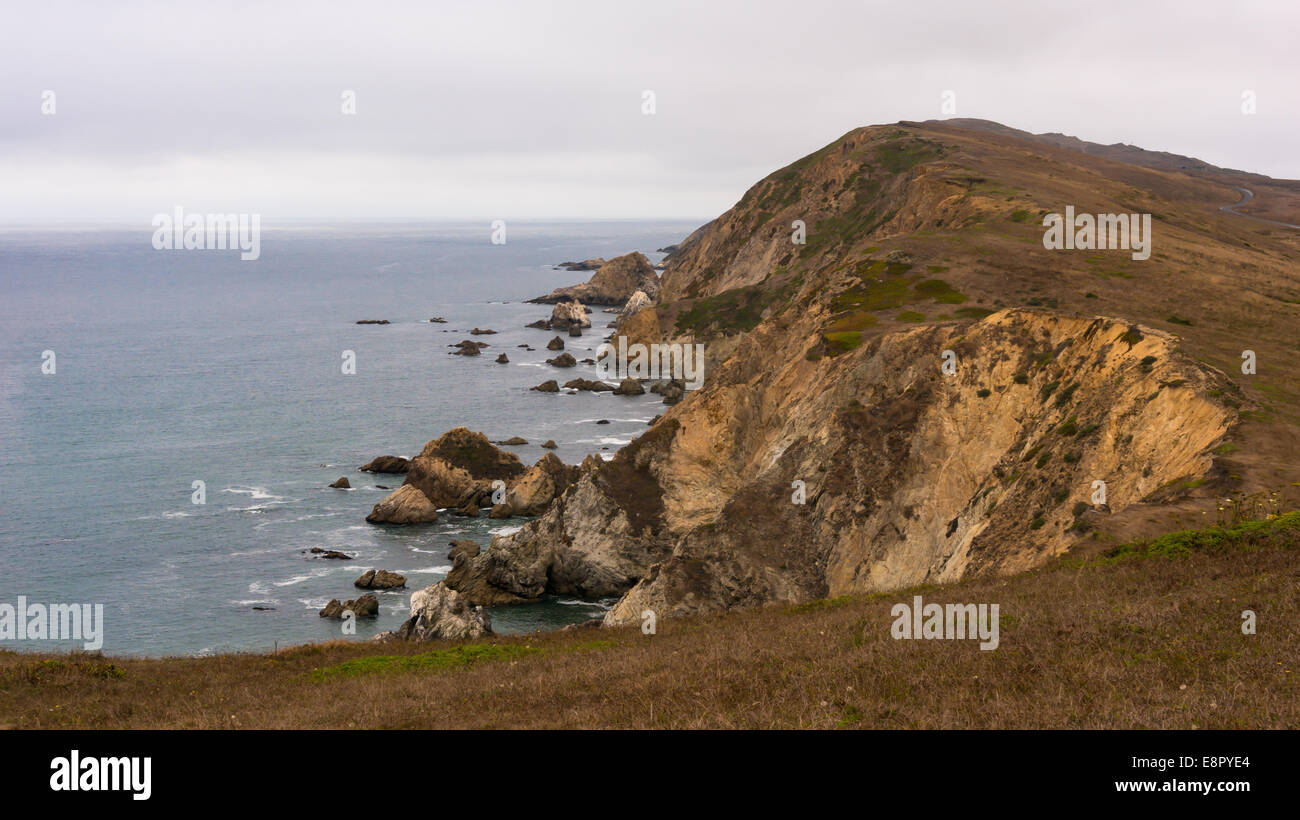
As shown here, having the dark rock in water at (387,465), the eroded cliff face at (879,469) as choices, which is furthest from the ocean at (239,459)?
the eroded cliff face at (879,469)

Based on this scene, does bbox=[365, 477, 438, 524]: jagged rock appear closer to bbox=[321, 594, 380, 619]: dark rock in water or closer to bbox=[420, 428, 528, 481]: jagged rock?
bbox=[420, 428, 528, 481]: jagged rock

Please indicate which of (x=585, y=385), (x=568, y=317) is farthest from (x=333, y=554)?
(x=568, y=317)

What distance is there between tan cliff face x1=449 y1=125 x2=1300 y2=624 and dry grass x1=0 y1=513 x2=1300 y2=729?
587cm

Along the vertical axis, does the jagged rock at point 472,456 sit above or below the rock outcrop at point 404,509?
above

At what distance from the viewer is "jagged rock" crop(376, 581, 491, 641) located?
3938cm

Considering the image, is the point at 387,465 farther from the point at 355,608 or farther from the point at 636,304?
the point at 636,304

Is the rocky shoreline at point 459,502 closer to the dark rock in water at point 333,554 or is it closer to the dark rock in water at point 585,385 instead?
the dark rock in water at point 333,554

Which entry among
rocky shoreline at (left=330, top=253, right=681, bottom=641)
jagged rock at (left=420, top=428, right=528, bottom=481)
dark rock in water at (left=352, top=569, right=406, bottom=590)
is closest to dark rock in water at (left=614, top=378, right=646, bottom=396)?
rocky shoreline at (left=330, top=253, right=681, bottom=641)

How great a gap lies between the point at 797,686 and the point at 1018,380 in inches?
1216

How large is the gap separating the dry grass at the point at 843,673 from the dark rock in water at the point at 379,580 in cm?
3103

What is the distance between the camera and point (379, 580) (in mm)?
57156

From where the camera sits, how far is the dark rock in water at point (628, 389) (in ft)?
385
